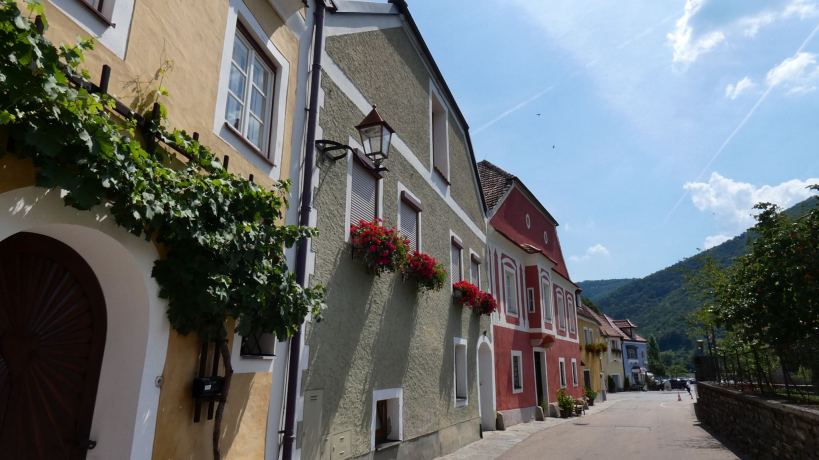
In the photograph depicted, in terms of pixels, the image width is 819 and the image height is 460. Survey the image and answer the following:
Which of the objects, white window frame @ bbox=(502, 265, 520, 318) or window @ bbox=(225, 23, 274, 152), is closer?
window @ bbox=(225, 23, 274, 152)

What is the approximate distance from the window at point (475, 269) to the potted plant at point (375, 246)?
6392mm

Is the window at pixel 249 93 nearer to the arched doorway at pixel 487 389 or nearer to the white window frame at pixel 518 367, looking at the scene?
the arched doorway at pixel 487 389

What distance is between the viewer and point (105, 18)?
372 cm

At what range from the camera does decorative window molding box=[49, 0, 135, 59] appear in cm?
352

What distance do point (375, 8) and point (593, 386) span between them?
3100 centimetres

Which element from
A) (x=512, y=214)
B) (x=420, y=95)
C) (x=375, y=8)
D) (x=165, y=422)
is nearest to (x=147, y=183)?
(x=165, y=422)

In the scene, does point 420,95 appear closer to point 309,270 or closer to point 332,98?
point 332,98

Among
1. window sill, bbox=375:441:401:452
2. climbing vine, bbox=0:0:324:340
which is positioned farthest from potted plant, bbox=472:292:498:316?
climbing vine, bbox=0:0:324:340

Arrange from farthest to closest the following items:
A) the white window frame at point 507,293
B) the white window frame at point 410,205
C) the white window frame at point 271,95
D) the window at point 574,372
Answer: the window at point 574,372, the white window frame at point 507,293, the white window frame at point 410,205, the white window frame at point 271,95

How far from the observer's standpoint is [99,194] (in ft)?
10.1

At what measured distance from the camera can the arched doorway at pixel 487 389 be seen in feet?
49.9

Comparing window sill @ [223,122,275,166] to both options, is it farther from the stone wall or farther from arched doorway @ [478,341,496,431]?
arched doorway @ [478,341,496,431]

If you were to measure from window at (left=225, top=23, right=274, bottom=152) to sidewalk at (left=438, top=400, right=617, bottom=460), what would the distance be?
7.71 meters

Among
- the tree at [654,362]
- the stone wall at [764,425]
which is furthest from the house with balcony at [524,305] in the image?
the tree at [654,362]
